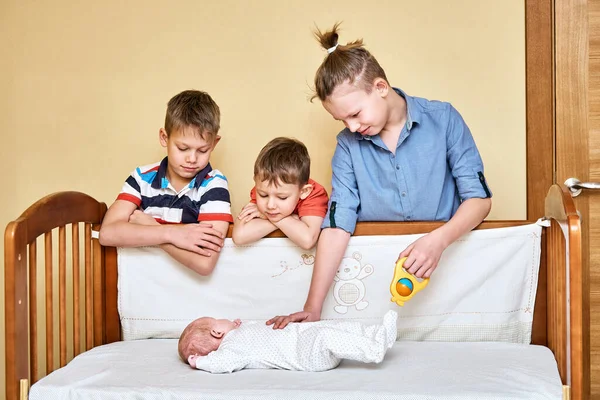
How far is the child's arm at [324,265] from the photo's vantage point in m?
1.54

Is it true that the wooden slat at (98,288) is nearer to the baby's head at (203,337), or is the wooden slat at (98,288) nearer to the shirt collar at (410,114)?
the baby's head at (203,337)

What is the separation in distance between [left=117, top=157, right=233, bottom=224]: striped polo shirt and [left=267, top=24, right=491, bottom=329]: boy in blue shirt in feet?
0.92

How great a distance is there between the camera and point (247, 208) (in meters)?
1.65

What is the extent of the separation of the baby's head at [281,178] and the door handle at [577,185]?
746 mm

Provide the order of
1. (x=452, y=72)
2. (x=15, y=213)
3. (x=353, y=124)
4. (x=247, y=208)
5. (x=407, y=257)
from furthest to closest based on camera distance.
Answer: (x=15, y=213)
(x=452, y=72)
(x=247, y=208)
(x=353, y=124)
(x=407, y=257)

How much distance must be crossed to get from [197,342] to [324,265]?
33cm

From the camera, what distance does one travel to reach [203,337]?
4.76 feet

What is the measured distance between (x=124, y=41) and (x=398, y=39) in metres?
0.80

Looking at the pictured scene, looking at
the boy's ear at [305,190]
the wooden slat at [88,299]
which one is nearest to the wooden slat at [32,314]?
the wooden slat at [88,299]

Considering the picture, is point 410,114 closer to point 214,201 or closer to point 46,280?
point 214,201

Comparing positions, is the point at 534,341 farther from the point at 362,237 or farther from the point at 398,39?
the point at 398,39

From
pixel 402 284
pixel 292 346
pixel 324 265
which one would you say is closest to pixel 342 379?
pixel 292 346

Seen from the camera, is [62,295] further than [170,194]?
No

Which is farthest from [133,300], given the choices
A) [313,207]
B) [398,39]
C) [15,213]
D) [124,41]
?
[398,39]
